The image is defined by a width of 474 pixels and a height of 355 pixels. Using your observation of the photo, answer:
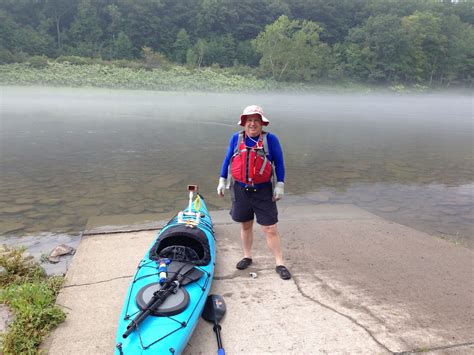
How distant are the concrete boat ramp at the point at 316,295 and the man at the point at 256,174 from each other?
0.47 m

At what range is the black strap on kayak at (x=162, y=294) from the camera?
2730 millimetres

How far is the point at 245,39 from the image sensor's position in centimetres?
7869

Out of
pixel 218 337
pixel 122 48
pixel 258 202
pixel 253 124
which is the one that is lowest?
pixel 218 337

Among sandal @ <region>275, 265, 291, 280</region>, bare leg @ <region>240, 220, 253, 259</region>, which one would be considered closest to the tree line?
bare leg @ <region>240, 220, 253, 259</region>

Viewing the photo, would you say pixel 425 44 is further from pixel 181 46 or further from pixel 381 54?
pixel 181 46

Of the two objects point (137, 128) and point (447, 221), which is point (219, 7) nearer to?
point (137, 128)

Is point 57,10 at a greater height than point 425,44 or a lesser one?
greater

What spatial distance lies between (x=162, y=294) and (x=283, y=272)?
5.26ft

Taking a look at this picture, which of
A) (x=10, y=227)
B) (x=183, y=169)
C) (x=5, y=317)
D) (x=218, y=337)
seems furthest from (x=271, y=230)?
(x=183, y=169)

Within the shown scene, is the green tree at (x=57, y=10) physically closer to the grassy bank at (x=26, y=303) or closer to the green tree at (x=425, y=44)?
the green tree at (x=425, y=44)

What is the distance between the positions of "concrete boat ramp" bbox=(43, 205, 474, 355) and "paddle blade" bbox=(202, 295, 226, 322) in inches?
3.1

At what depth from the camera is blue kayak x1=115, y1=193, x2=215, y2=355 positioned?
2695mm

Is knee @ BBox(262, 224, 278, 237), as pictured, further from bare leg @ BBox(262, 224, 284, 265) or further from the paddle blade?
the paddle blade

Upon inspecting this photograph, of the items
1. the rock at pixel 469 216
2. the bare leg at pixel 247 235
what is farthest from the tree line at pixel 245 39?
the bare leg at pixel 247 235
